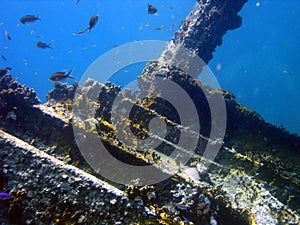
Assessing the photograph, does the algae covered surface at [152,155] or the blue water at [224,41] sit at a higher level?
the blue water at [224,41]

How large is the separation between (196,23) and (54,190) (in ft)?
29.5

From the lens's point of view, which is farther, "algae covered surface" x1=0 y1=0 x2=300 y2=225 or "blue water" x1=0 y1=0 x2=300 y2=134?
"blue water" x1=0 y1=0 x2=300 y2=134

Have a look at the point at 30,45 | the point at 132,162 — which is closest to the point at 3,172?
the point at 132,162

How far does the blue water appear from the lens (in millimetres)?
94125

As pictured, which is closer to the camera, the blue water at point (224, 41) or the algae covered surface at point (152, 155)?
the algae covered surface at point (152, 155)

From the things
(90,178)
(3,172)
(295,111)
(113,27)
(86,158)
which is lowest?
(3,172)

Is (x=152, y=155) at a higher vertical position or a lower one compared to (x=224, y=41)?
lower

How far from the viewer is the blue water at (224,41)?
94125mm

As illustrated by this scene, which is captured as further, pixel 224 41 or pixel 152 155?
pixel 224 41

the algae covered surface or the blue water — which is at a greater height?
the blue water

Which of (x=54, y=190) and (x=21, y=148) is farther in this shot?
(x=21, y=148)

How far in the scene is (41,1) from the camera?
93.3 m

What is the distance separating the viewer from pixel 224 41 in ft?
324

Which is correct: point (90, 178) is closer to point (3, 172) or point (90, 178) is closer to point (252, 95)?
point (3, 172)
